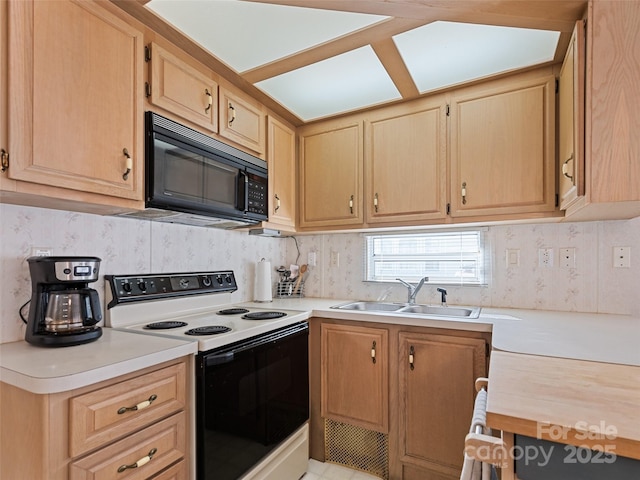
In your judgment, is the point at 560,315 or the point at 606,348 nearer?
the point at 606,348

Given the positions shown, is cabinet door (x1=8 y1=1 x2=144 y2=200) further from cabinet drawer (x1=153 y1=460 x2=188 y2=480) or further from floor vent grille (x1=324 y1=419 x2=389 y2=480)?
floor vent grille (x1=324 y1=419 x2=389 y2=480)

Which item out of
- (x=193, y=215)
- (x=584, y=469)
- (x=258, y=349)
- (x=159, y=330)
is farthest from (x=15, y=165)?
(x=584, y=469)

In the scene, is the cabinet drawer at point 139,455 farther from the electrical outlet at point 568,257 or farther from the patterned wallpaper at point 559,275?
the electrical outlet at point 568,257

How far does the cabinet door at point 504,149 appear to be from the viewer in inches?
70.2

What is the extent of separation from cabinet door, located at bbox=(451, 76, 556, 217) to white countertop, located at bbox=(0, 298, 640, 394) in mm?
622

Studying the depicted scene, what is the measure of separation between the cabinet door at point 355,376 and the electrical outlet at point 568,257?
3.73 ft

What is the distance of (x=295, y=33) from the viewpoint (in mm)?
1492

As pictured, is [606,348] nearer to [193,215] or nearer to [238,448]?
[238,448]

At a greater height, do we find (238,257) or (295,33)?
(295,33)

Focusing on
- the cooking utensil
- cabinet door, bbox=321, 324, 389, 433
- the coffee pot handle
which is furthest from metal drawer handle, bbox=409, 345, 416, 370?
the coffee pot handle

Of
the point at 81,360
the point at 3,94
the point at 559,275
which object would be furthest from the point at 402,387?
the point at 3,94

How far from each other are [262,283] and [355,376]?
0.92 metres

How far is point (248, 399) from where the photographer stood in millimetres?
1525

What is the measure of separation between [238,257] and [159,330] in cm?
92
